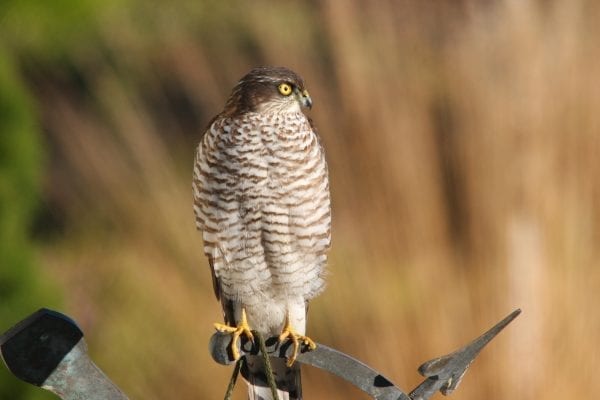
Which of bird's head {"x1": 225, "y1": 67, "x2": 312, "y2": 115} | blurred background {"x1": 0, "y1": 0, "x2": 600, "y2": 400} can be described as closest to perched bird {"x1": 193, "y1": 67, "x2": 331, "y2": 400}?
bird's head {"x1": 225, "y1": 67, "x2": 312, "y2": 115}

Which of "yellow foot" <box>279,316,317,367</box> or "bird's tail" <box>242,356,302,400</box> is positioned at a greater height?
"yellow foot" <box>279,316,317,367</box>

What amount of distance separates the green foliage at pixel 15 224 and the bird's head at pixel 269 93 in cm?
150

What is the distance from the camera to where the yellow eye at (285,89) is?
3336 millimetres

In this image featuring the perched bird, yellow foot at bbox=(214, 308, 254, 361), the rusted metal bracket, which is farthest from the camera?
the perched bird

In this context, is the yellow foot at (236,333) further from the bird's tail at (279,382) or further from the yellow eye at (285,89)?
the yellow eye at (285,89)

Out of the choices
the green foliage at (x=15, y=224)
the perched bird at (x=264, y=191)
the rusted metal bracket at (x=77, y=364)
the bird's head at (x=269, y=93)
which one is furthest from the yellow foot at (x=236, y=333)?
the green foliage at (x=15, y=224)

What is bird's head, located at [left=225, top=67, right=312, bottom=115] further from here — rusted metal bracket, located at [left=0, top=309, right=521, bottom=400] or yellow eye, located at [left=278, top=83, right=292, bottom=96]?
rusted metal bracket, located at [left=0, top=309, right=521, bottom=400]

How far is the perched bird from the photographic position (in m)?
3.32

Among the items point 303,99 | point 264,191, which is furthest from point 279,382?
point 303,99

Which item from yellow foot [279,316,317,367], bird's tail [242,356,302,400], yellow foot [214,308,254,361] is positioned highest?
yellow foot [214,308,254,361]

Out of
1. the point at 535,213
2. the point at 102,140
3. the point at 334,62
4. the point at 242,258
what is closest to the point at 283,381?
the point at 242,258

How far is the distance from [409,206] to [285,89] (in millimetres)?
1211

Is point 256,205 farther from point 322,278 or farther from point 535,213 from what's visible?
point 535,213

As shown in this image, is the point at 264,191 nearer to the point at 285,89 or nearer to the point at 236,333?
the point at 285,89
